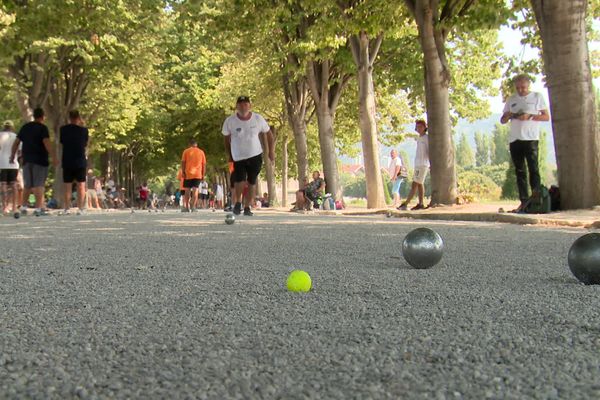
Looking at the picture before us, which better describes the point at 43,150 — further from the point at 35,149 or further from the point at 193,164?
the point at 193,164

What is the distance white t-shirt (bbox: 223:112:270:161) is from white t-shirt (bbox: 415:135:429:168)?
537cm

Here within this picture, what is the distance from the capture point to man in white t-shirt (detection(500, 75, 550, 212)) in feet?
38.7

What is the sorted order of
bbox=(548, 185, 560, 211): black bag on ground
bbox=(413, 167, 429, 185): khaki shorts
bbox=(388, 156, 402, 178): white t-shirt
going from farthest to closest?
bbox=(388, 156, 402, 178): white t-shirt, bbox=(413, 167, 429, 185): khaki shorts, bbox=(548, 185, 560, 211): black bag on ground

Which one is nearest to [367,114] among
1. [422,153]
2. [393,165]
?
[422,153]

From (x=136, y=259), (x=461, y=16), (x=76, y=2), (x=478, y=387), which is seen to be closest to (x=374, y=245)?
(x=136, y=259)

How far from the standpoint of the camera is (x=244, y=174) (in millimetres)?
12695

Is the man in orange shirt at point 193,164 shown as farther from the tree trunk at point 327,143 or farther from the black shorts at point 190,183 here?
the tree trunk at point 327,143

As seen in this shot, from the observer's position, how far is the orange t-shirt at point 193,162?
56.3 feet

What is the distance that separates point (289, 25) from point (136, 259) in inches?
602

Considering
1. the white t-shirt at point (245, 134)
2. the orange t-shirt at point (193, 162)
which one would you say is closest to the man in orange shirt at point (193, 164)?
the orange t-shirt at point (193, 162)

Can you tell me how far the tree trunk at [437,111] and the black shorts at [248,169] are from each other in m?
4.59

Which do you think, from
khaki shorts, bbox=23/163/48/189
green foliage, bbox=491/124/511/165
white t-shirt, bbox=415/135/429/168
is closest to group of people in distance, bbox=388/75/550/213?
white t-shirt, bbox=415/135/429/168

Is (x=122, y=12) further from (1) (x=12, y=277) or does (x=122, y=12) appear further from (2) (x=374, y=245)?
(1) (x=12, y=277)

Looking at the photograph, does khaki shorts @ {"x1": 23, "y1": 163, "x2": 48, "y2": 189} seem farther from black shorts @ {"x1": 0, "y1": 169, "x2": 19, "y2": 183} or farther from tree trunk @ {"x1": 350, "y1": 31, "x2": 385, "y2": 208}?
tree trunk @ {"x1": 350, "y1": 31, "x2": 385, "y2": 208}
